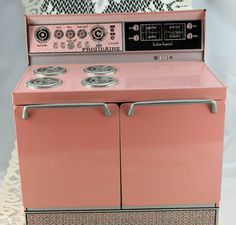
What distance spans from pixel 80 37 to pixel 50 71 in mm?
258

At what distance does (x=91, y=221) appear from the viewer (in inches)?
75.6

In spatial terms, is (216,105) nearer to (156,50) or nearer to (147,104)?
(147,104)

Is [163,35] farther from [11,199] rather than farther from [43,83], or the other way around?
[11,199]

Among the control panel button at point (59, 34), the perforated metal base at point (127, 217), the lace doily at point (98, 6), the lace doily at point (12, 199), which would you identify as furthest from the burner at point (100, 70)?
the lace doily at point (12, 199)

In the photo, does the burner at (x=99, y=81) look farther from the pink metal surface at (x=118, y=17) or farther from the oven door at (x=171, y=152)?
the pink metal surface at (x=118, y=17)

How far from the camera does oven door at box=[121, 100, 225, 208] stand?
5.78 feet

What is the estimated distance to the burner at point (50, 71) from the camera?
1986 mm

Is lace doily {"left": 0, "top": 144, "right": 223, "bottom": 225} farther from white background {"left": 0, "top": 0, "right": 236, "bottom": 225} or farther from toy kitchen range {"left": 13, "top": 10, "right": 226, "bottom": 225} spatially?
toy kitchen range {"left": 13, "top": 10, "right": 226, "bottom": 225}

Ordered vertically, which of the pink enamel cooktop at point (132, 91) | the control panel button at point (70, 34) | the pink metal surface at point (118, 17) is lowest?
the pink enamel cooktop at point (132, 91)

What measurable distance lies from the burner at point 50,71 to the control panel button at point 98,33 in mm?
222

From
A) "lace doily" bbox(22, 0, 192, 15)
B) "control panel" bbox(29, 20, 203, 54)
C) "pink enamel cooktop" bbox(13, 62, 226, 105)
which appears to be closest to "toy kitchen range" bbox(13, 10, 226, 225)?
"pink enamel cooktop" bbox(13, 62, 226, 105)

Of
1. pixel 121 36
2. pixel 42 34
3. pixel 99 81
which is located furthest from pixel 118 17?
pixel 99 81

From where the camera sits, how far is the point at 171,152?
1.81 m

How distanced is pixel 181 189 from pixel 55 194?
50 centimetres
